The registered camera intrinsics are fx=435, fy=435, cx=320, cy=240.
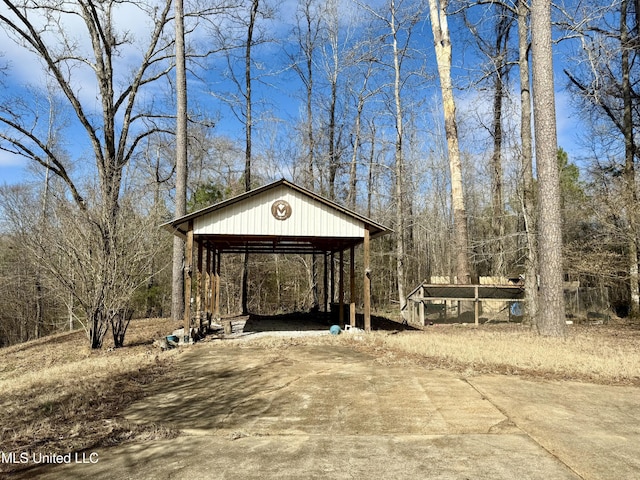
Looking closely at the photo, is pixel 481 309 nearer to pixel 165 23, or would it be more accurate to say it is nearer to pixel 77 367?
pixel 77 367

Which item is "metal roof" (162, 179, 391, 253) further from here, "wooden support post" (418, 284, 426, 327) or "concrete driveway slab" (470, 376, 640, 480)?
"concrete driveway slab" (470, 376, 640, 480)

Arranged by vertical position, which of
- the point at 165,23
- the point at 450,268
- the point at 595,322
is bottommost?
the point at 595,322

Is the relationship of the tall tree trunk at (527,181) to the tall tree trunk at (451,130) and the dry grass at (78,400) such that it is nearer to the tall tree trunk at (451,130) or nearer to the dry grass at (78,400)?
the tall tree trunk at (451,130)

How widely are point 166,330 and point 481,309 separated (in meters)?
10.7

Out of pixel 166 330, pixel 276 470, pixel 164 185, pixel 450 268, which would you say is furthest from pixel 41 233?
pixel 450 268

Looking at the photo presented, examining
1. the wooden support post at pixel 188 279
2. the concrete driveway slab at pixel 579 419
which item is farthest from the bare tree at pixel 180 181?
the concrete driveway slab at pixel 579 419

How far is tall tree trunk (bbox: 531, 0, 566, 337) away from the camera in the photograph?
34.2 feet

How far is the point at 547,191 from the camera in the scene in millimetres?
10602

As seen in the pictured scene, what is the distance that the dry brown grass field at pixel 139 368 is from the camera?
446 centimetres

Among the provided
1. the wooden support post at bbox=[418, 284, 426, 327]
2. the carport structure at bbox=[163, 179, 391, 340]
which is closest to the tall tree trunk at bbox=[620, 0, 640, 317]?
the wooden support post at bbox=[418, 284, 426, 327]

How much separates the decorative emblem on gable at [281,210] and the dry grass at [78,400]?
13.6 feet

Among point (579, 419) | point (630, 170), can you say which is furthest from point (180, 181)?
point (630, 170)

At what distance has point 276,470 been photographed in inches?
139

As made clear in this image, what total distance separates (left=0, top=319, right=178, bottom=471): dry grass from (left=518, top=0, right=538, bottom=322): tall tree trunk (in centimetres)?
1063
